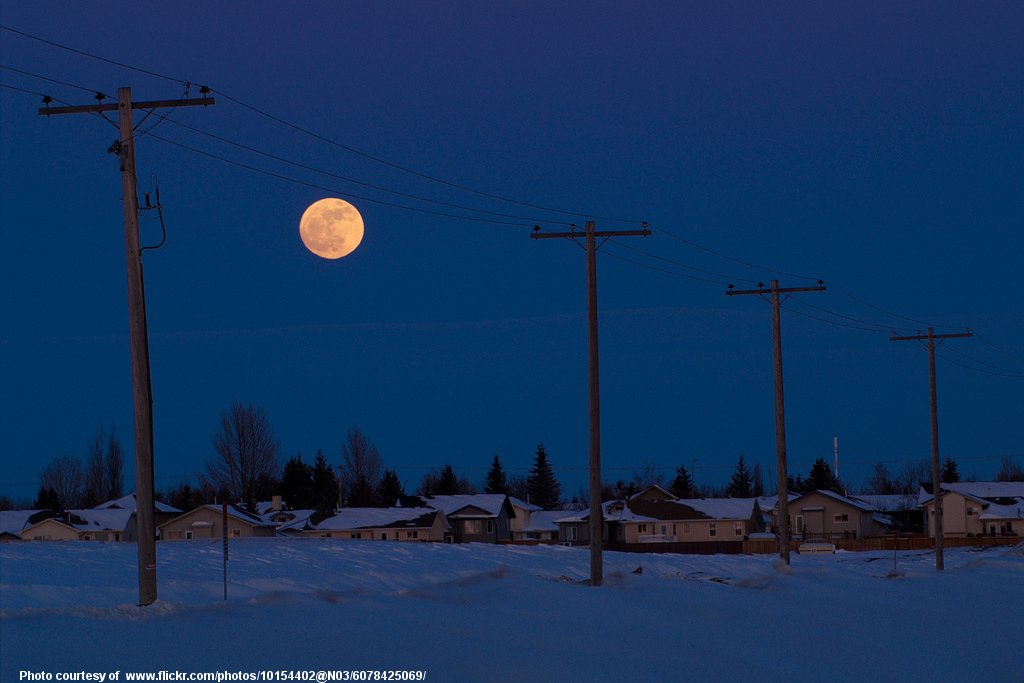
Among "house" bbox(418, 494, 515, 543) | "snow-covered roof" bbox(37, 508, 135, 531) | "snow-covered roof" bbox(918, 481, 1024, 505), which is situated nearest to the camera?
"snow-covered roof" bbox(37, 508, 135, 531)

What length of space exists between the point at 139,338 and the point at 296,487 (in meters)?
115

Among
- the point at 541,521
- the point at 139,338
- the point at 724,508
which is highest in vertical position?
the point at 139,338

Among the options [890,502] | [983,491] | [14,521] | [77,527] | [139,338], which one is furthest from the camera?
[890,502]

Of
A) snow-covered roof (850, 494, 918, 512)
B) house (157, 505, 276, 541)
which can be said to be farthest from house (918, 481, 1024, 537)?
house (157, 505, 276, 541)

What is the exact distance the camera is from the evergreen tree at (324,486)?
13425cm

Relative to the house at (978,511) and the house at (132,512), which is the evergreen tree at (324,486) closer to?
the house at (132,512)

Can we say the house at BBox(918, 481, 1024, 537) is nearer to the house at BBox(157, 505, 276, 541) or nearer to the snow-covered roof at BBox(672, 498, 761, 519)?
the snow-covered roof at BBox(672, 498, 761, 519)

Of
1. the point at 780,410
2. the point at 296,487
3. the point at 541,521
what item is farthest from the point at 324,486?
the point at 780,410

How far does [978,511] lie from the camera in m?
109

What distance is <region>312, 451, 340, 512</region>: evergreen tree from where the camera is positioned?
440ft

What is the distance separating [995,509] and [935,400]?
57620 mm

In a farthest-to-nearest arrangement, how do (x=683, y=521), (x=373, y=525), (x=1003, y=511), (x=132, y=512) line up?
(x=1003, y=511) < (x=683, y=521) < (x=132, y=512) < (x=373, y=525)

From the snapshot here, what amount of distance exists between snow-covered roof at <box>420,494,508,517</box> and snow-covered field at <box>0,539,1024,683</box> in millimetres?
58015

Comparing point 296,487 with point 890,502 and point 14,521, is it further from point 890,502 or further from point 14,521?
point 890,502
